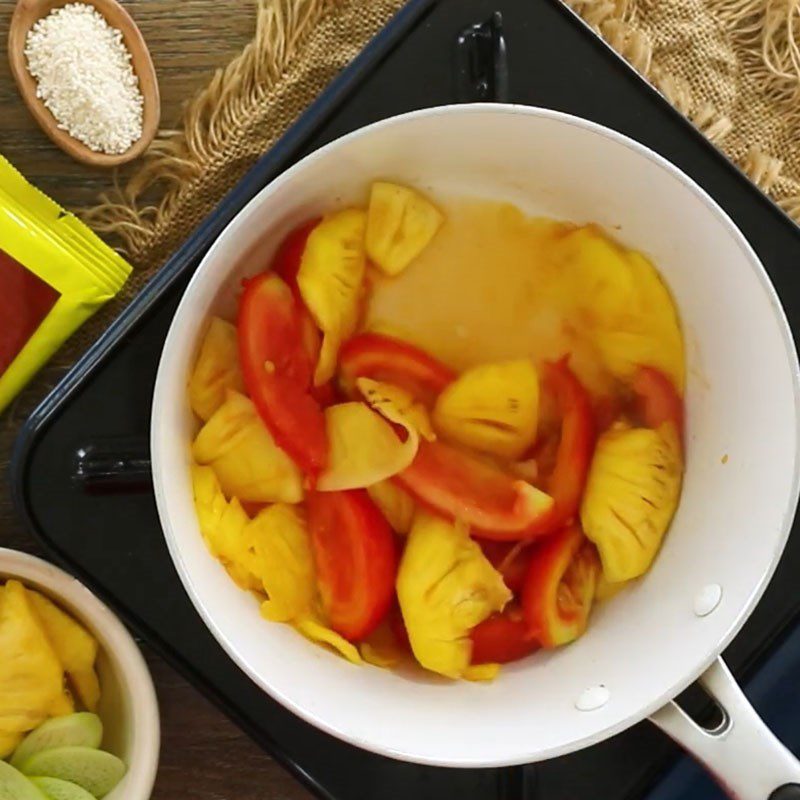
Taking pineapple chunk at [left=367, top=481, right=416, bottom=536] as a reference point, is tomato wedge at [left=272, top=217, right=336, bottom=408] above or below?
above

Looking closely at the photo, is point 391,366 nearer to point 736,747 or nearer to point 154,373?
point 154,373

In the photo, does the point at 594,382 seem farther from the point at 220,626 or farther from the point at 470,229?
the point at 220,626

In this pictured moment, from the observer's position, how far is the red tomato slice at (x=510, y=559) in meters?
0.68

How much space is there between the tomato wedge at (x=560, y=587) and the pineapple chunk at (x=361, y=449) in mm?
99

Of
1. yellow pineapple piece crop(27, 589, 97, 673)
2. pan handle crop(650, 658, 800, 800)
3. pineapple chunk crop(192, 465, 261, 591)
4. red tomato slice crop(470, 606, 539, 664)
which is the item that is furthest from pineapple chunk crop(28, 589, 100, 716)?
pan handle crop(650, 658, 800, 800)

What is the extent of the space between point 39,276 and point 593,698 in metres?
0.41

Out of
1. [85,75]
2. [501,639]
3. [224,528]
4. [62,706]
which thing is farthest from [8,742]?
[85,75]

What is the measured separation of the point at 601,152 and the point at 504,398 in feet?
0.48

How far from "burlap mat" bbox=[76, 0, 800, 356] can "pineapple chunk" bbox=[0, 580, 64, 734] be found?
17 centimetres

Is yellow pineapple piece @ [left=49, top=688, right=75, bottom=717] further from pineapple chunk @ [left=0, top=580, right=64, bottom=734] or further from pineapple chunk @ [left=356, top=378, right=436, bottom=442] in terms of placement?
pineapple chunk @ [left=356, top=378, right=436, bottom=442]

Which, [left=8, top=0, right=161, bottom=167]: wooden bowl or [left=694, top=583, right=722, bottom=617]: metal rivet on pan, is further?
[left=8, top=0, right=161, bottom=167]: wooden bowl

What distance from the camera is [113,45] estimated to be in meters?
0.73

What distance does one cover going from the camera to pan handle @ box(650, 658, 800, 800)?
572mm

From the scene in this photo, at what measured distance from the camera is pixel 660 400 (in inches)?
26.7
